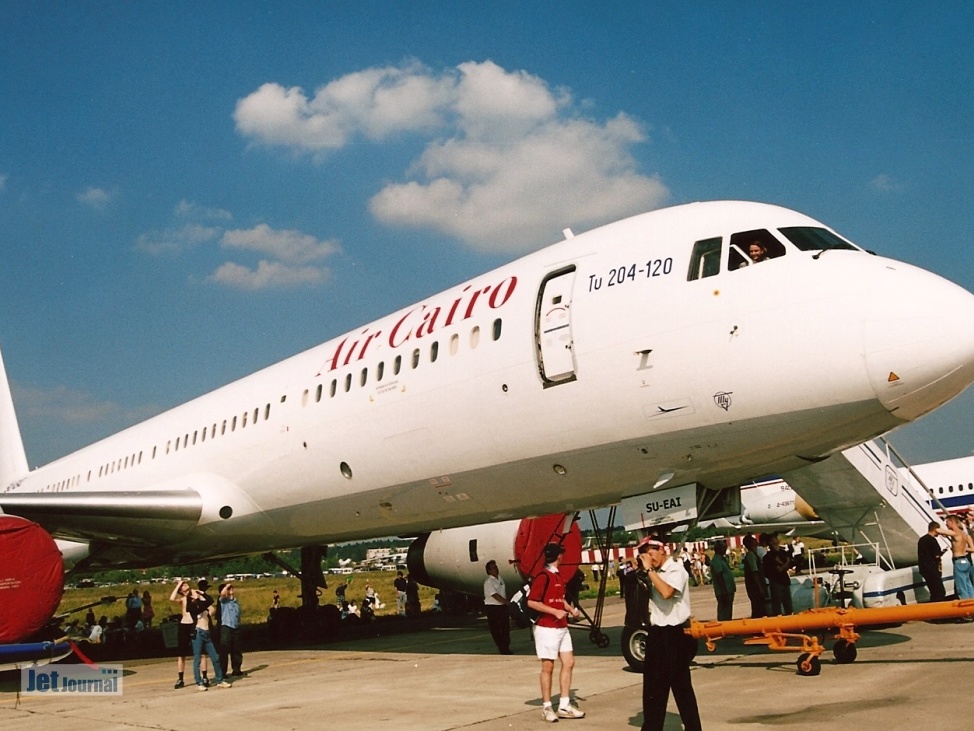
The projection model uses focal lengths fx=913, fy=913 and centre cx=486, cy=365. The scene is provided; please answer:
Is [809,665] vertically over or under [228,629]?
under

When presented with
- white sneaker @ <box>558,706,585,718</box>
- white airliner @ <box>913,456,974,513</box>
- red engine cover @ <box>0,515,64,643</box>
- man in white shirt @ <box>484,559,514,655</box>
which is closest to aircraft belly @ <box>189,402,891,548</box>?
man in white shirt @ <box>484,559,514,655</box>

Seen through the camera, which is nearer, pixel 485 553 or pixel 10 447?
pixel 485 553

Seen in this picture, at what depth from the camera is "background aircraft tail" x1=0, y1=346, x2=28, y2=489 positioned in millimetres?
29094

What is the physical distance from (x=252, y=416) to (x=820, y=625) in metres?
9.90

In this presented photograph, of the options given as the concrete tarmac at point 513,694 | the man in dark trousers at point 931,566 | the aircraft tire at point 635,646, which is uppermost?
the man in dark trousers at point 931,566

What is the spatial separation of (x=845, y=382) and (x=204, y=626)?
886 cm

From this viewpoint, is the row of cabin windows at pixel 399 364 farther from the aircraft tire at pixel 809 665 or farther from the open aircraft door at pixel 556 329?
the aircraft tire at pixel 809 665

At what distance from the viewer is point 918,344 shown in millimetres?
7891

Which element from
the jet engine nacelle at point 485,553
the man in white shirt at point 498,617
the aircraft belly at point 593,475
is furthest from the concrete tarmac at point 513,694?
the aircraft belly at point 593,475

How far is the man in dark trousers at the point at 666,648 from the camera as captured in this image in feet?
20.6

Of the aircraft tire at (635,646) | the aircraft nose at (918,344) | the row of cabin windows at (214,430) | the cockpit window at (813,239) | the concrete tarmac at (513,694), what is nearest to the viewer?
the concrete tarmac at (513,694)

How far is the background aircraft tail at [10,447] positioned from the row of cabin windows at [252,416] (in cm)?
→ 589

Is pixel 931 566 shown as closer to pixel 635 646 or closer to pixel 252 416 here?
pixel 635 646

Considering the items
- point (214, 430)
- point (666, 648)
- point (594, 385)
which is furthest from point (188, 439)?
point (666, 648)
